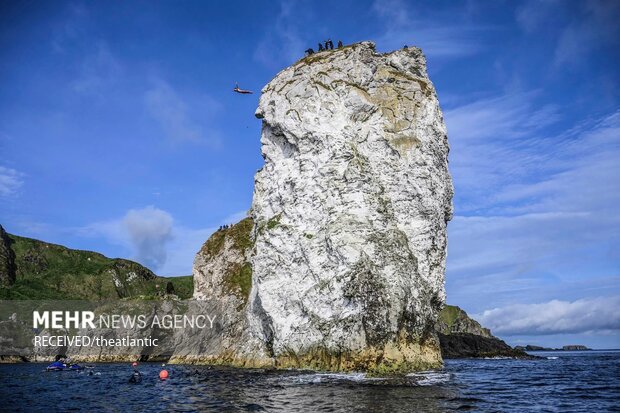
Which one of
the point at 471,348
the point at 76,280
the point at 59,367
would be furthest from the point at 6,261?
the point at 471,348

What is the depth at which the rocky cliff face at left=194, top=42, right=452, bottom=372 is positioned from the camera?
44.2 m

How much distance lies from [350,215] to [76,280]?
168520 mm

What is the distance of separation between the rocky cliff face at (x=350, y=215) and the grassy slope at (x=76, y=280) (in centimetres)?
12640

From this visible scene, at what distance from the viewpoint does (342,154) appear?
2003 inches

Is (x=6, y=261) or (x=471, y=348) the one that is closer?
(x=471, y=348)

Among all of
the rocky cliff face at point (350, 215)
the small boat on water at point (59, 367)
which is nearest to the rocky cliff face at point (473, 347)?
the rocky cliff face at point (350, 215)

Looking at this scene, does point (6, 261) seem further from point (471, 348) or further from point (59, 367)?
point (471, 348)

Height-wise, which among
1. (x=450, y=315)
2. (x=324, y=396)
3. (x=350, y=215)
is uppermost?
(x=350, y=215)

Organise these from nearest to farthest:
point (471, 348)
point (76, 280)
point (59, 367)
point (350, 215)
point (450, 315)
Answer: point (350, 215) → point (59, 367) → point (471, 348) → point (450, 315) → point (76, 280)

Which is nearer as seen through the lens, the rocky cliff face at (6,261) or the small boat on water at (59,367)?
the small boat on water at (59,367)

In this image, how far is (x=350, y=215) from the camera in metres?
48.2

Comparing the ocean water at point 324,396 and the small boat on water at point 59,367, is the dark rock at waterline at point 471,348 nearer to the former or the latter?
the ocean water at point 324,396

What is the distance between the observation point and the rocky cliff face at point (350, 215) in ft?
145

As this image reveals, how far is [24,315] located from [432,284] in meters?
121
